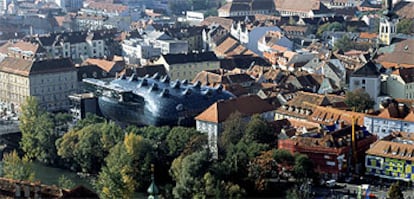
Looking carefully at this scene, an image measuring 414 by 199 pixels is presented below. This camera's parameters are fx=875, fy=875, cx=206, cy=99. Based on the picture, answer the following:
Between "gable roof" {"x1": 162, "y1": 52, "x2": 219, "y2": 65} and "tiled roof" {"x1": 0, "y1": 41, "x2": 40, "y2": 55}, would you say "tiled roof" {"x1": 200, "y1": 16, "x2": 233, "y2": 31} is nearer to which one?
"gable roof" {"x1": 162, "y1": 52, "x2": 219, "y2": 65}

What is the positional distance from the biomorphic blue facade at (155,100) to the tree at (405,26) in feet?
46.4

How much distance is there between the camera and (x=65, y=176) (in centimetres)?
1780

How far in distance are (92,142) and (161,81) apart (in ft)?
11.5

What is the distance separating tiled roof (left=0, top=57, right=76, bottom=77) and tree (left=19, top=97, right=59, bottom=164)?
3.56 metres

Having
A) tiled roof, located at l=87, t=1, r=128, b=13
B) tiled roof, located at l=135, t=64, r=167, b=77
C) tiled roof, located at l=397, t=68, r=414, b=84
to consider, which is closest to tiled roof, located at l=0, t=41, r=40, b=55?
tiled roof, located at l=135, t=64, r=167, b=77

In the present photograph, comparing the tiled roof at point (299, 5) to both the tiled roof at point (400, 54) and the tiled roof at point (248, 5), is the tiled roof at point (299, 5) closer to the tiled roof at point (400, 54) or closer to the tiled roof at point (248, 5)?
the tiled roof at point (248, 5)

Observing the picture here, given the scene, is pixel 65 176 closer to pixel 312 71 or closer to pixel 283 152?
pixel 283 152

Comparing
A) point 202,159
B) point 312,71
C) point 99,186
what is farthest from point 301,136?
point 312,71

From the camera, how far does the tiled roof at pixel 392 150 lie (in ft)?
53.1

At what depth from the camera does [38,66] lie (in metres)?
24.0

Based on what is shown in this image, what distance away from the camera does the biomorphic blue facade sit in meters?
19.4

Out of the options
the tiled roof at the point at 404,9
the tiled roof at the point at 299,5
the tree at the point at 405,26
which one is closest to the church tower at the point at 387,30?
the tree at the point at 405,26

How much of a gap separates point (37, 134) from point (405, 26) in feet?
59.4

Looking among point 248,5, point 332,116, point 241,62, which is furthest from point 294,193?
point 248,5
